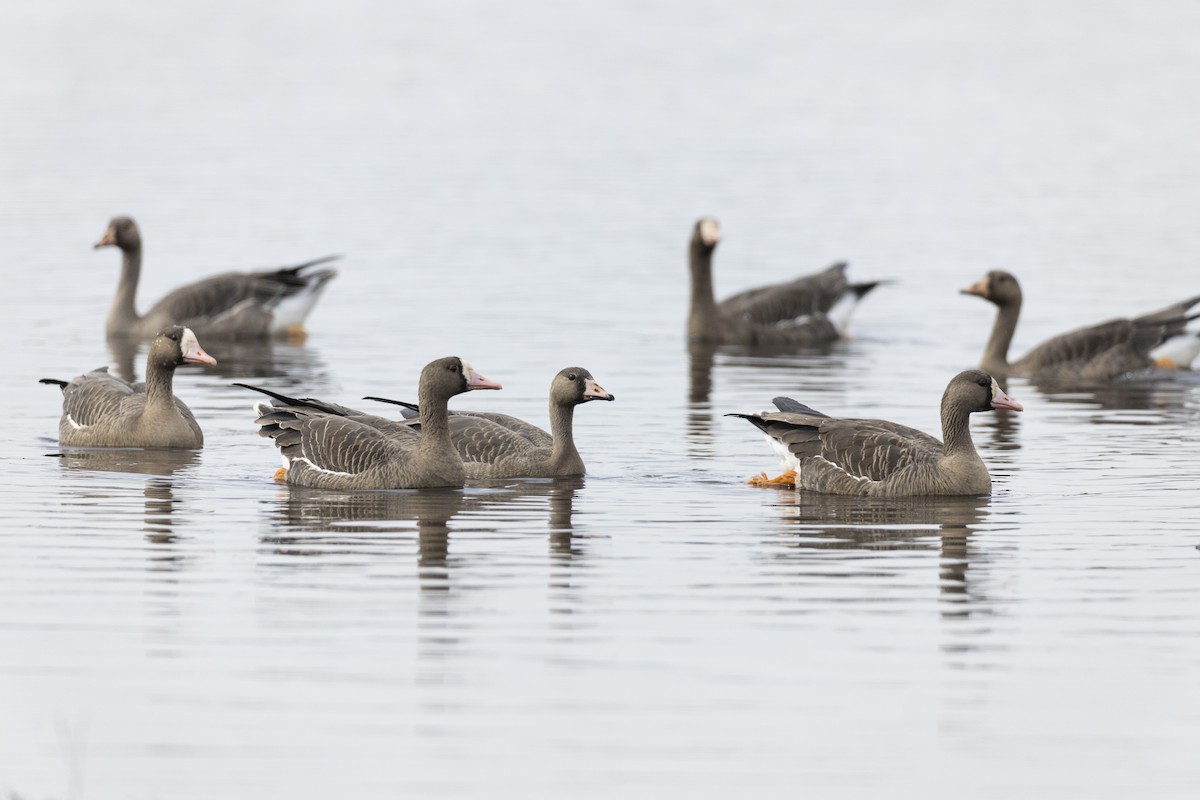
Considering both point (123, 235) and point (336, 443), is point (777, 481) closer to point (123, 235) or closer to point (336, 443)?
point (336, 443)

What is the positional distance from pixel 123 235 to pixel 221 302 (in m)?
1.70

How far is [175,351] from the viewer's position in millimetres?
19156

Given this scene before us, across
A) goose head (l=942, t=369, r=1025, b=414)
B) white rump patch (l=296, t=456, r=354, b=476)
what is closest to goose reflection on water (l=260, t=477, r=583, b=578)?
white rump patch (l=296, t=456, r=354, b=476)

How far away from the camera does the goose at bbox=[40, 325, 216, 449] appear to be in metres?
19.2

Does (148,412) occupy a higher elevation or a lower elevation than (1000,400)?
lower

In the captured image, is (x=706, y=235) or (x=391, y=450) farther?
(x=706, y=235)

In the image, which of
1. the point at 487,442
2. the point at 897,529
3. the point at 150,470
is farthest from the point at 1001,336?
the point at 150,470

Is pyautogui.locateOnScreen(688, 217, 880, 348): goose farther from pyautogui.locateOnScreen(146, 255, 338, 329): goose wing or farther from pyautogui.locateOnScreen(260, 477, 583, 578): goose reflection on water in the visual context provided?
pyautogui.locateOnScreen(260, 477, 583, 578): goose reflection on water

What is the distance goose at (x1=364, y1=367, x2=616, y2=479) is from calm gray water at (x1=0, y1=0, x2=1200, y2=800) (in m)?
0.30

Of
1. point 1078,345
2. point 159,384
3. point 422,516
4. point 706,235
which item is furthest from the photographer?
point 706,235

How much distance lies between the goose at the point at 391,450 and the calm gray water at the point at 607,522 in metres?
0.27

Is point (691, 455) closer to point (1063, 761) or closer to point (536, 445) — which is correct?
point (536, 445)

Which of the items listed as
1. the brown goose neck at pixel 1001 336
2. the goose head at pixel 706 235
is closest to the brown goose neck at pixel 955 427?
the brown goose neck at pixel 1001 336

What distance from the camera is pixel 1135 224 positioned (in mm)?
43469
